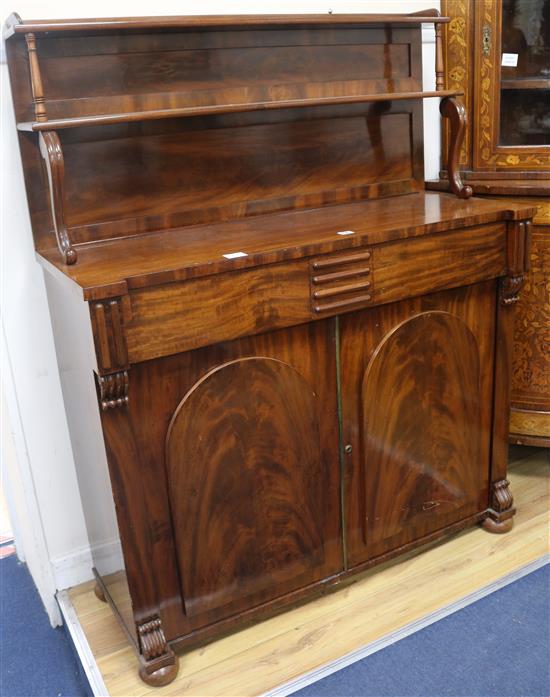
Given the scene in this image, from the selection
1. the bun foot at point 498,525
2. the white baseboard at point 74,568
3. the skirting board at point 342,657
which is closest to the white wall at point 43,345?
the white baseboard at point 74,568

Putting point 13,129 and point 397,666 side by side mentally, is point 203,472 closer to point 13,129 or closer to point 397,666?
point 397,666

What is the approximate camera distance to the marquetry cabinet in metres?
2.05

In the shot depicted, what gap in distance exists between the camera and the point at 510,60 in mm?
2086

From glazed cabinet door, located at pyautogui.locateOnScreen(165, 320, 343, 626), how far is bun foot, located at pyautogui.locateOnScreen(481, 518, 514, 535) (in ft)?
1.80

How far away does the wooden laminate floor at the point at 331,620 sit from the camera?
5.44 feet

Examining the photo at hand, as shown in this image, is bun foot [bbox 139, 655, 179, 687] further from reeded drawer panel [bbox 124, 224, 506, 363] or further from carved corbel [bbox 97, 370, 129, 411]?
reeded drawer panel [bbox 124, 224, 506, 363]

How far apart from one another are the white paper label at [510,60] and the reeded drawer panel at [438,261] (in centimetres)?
59

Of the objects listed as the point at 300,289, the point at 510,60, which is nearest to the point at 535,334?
the point at 510,60

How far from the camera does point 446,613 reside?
1.82 m

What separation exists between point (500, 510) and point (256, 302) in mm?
1033

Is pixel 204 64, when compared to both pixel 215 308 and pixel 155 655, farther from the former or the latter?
pixel 155 655

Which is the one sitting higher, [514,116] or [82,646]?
[514,116]

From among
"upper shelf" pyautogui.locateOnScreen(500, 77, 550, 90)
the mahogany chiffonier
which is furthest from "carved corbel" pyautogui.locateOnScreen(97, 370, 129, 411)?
"upper shelf" pyautogui.locateOnScreen(500, 77, 550, 90)

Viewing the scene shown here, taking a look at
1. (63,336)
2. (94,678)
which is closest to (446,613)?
(94,678)
